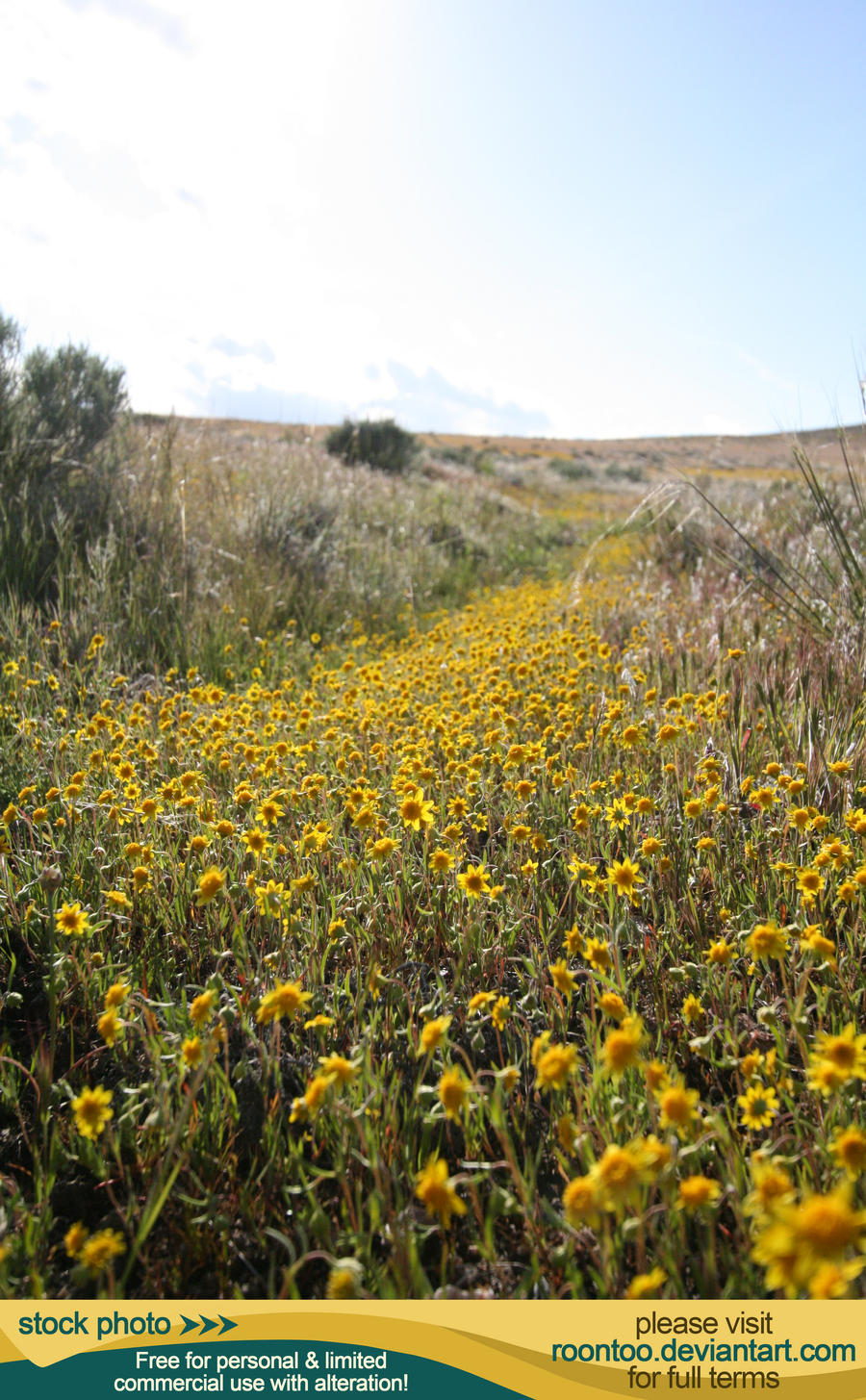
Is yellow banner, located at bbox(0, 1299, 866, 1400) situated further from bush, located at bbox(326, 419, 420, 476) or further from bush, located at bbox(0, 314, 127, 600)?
bush, located at bbox(326, 419, 420, 476)

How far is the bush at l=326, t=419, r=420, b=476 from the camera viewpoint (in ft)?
53.5

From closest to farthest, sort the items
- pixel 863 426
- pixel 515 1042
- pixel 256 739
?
pixel 515 1042, pixel 256 739, pixel 863 426

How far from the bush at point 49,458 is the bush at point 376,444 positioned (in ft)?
30.7

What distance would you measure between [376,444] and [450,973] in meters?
16.6

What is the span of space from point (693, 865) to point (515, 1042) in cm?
86

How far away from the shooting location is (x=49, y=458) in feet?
20.3

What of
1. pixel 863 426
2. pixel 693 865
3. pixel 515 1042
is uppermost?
pixel 863 426

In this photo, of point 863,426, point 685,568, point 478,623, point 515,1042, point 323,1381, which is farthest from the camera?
point 685,568

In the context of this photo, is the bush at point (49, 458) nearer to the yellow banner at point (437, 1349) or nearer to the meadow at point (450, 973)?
the meadow at point (450, 973)

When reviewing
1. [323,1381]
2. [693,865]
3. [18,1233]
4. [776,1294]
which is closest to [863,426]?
[693,865]

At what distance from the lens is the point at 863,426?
3604 millimetres

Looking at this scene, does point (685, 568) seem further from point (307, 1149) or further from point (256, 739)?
point (307, 1149)

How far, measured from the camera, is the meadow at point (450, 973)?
129 cm

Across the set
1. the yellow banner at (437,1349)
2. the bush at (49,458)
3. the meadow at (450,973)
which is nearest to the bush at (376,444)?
the bush at (49,458)
